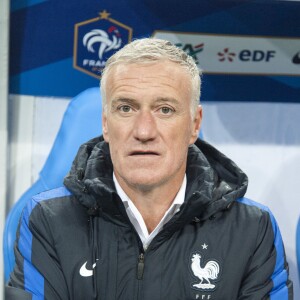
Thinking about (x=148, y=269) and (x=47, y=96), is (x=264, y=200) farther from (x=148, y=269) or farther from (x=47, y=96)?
(x=148, y=269)

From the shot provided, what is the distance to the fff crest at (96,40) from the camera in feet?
6.32

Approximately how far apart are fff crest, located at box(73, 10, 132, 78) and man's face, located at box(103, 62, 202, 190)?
0.73 m

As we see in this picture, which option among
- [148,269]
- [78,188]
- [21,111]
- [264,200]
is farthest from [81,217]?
[264,200]

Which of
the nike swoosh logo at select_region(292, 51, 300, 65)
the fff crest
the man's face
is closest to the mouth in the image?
the man's face

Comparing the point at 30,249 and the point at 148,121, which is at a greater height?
the point at 148,121

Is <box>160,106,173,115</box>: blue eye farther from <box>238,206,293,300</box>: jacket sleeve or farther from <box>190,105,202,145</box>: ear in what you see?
<box>238,206,293,300</box>: jacket sleeve

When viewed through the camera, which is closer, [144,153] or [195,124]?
[144,153]

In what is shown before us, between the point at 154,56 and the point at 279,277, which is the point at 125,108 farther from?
the point at 279,277

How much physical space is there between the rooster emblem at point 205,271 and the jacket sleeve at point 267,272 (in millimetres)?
61

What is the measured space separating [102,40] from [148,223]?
85cm

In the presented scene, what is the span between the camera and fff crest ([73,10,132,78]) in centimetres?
193

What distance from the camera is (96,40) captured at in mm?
1953

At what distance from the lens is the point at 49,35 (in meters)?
1.91

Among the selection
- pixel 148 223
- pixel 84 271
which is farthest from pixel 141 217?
pixel 84 271
